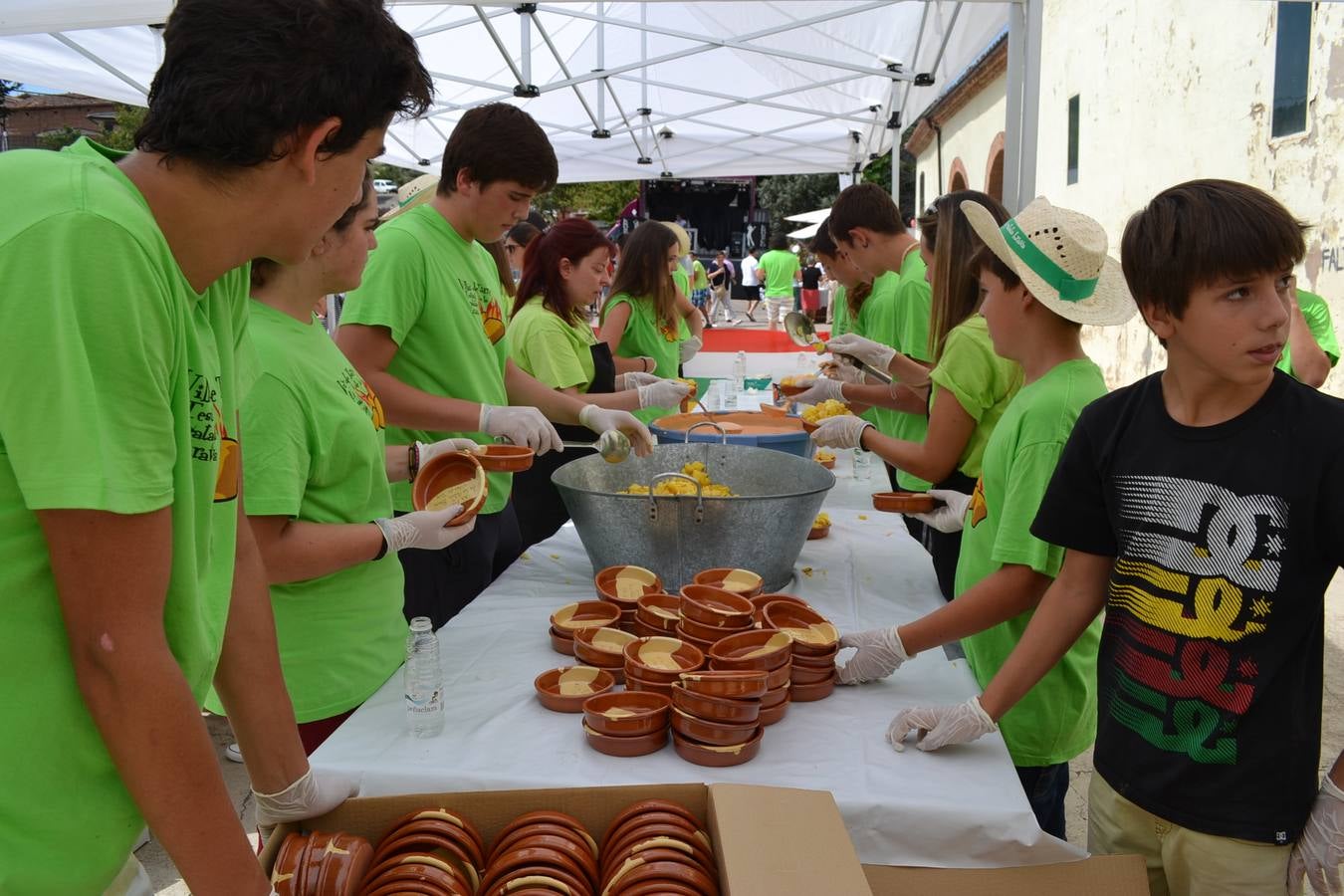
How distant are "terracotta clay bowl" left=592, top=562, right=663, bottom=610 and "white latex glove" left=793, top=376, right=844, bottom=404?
1667mm

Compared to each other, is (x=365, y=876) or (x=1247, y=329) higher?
(x=1247, y=329)

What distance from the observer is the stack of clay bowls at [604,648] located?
1.86 metres

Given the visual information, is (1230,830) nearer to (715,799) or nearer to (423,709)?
(715,799)

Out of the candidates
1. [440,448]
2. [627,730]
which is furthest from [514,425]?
[627,730]

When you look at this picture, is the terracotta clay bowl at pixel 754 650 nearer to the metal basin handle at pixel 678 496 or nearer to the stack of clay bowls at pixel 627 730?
the stack of clay bowls at pixel 627 730

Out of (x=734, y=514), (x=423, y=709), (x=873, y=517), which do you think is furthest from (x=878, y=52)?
(x=423, y=709)

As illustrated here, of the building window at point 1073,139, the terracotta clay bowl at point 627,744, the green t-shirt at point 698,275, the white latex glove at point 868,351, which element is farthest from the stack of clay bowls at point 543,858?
the green t-shirt at point 698,275

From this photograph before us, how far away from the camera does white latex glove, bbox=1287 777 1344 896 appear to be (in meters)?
1.35

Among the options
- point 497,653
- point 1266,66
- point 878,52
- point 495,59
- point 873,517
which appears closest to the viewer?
point 497,653

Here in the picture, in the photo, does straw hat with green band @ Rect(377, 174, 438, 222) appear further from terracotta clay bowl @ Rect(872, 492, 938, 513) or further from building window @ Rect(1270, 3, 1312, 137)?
building window @ Rect(1270, 3, 1312, 137)

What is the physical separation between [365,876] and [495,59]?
8.08 meters

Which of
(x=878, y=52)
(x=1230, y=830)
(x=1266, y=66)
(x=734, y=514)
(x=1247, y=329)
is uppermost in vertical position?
(x=878, y=52)

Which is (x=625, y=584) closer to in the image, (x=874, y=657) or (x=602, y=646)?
(x=602, y=646)

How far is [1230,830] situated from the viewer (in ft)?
4.65
